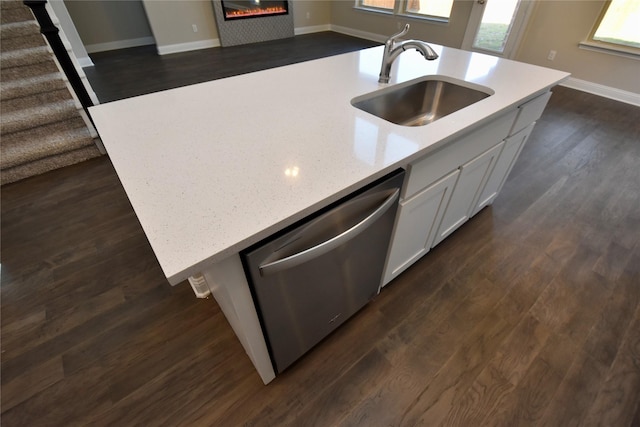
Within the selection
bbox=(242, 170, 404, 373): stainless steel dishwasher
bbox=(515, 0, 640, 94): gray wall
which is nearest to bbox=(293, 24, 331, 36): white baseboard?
bbox=(515, 0, 640, 94): gray wall

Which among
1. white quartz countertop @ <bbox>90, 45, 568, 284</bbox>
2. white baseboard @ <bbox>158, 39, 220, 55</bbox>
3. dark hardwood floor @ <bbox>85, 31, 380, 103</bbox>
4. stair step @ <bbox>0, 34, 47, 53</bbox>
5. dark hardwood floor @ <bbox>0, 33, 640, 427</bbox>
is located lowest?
dark hardwood floor @ <bbox>0, 33, 640, 427</bbox>

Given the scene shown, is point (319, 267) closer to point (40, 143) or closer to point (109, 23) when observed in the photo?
point (40, 143)

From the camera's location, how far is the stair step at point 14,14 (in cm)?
243

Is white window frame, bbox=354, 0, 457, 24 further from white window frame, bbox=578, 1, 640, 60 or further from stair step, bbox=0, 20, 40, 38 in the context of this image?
stair step, bbox=0, 20, 40, 38

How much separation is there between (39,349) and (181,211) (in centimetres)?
134

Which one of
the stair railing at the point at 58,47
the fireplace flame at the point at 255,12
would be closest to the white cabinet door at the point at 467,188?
the stair railing at the point at 58,47

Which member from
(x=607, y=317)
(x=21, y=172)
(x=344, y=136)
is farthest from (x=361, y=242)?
(x=21, y=172)

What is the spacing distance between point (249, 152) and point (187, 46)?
5313mm

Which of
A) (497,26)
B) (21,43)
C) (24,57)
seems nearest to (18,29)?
(21,43)

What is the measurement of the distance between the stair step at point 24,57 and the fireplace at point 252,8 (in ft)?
10.9

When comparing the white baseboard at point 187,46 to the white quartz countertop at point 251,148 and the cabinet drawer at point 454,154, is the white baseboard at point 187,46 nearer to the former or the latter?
the white quartz countertop at point 251,148

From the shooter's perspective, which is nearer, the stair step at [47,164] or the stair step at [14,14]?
the stair step at [47,164]

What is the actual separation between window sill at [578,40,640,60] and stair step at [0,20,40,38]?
593cm

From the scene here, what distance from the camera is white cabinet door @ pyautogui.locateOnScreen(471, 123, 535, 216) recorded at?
162 centimetres
